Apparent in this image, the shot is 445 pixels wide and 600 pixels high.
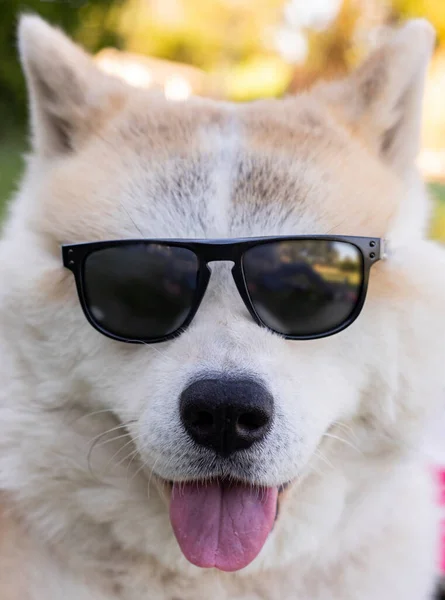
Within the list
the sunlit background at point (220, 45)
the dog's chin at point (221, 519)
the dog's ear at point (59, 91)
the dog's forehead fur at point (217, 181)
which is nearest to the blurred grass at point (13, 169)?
the sunlit background at point (220, 45)

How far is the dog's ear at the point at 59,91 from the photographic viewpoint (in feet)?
6.43

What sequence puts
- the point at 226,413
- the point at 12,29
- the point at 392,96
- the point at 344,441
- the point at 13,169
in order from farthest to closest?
the point at 12,29
the point at 13,169
the point at 392,96
the point at 344,441
the point at 226,413

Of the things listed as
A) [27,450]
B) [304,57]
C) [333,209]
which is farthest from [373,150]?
[304,57]

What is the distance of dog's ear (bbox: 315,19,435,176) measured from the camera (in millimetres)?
1940

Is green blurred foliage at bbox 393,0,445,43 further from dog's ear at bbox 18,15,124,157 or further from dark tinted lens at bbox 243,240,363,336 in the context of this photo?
dark tinted lens at bbox 243,240,363,336

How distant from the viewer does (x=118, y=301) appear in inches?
69.0

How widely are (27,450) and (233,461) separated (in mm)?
608

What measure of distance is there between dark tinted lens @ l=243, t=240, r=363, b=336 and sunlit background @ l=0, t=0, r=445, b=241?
6.01 meters

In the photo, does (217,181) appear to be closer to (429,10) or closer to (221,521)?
(221,521)

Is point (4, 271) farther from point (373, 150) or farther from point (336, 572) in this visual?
point (336, 572)

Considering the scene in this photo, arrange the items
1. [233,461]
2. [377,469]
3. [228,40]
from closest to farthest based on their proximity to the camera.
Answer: [233,461] → [377,469] → [228,40]

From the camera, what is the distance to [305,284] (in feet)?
5.88

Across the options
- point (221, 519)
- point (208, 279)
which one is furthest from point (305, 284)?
point (221, 519)

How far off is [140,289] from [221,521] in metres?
0.63
